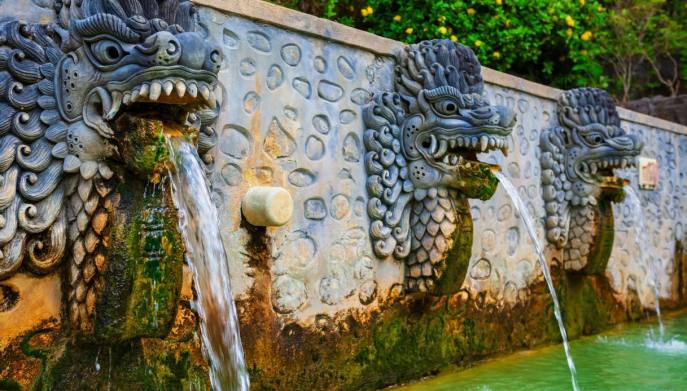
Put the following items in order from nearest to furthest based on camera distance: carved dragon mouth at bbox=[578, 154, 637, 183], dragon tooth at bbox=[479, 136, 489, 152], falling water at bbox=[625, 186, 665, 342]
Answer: dragon tooth at bbox=[479, 136, 489, 152] → carved dragon mouth at bbox=[578, 154, 637, 183] → falling water at bbox=[625, 186, 665, 342]

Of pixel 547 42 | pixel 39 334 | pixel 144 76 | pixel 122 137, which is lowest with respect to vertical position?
pixel 39 334

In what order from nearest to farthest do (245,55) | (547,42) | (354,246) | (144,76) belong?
(144,76)
(245,55)
(354,246)
(547,42)

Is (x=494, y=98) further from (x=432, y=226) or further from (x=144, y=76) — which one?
(x=144, y=76)

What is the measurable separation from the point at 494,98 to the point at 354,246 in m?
1.82

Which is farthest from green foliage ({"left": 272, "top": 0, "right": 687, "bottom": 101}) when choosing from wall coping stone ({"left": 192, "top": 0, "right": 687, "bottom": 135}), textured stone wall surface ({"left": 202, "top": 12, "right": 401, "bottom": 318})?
textured stone wall surface ({"left": 202, "top": 12, "right": 401, "bottom": 318})

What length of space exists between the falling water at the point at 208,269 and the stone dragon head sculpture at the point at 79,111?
0.20 metres

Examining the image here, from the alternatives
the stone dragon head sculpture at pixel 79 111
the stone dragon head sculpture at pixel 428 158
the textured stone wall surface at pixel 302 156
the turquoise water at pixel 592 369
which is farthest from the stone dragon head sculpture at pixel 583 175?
the stone dragon head sculpture at pixel 79 111

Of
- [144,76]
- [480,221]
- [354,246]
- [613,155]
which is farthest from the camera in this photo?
[613,155]

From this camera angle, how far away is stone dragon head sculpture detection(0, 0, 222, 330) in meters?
2.70

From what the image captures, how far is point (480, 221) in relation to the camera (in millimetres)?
5148

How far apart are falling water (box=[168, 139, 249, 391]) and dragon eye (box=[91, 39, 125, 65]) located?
36 cm

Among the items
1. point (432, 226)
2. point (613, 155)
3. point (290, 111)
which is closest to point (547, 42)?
point (613, 155)

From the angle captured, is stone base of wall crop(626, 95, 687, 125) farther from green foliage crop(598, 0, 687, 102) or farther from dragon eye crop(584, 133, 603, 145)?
dragon eye crop(584, 133, 603, 145)

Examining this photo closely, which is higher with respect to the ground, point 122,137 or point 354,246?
point 122,137
